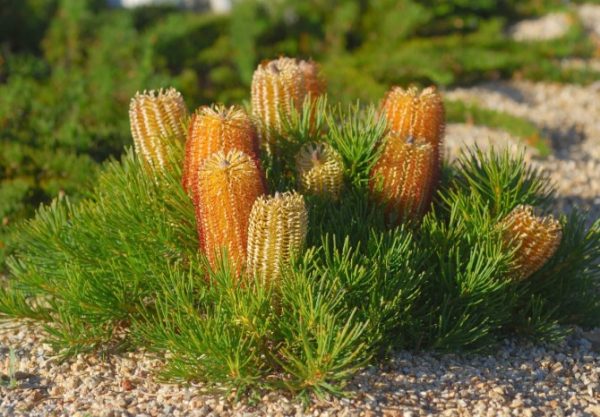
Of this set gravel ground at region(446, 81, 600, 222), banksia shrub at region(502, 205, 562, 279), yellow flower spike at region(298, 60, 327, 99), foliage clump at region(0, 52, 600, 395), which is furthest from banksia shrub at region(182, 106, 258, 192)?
gravel ground at region(446, 81, 600, 222)

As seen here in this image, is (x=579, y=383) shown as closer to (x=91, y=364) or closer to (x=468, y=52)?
(x=91, y=364)

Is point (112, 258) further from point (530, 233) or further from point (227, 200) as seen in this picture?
point (530, 233)

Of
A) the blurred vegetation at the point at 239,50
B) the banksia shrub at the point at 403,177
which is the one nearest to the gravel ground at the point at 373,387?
the banksia shrub at the point at 403,177

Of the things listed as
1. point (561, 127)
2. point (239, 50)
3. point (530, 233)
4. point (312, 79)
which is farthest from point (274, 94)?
point (239, 50)

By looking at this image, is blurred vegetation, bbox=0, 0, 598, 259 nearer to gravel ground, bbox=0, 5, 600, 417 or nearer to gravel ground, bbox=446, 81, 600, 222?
gravel ground, bbox=446, 81, 600, 222

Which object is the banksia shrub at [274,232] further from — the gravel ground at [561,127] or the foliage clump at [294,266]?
the gravel ground at [561,127]

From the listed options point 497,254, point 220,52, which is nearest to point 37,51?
point 220,52
